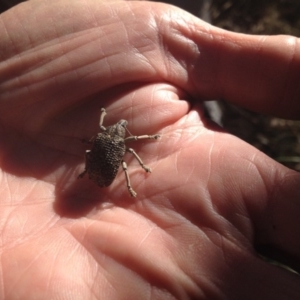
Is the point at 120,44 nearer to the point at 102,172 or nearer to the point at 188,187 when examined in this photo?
the point at 102,172

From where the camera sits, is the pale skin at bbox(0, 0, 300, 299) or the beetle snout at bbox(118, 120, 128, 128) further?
the beetle snout at bbox(118, 120, 128, 128)

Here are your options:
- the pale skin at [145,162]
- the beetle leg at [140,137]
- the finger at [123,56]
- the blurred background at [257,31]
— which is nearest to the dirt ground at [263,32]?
the blurred background at [257,31]

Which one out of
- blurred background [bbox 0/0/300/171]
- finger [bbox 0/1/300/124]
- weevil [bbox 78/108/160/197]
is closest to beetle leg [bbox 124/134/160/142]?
weevil [bbox 78/108/160/197]

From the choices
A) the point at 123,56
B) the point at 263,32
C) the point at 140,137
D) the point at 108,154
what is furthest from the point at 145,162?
the point at 263,32

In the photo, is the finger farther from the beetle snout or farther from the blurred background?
the blurred background

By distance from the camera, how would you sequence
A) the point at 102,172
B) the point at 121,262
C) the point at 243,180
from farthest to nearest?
1. the point at 102,172
2. the point at 243,180
3. the point at 121,262

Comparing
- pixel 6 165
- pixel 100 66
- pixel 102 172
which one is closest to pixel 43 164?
pixel 6 165

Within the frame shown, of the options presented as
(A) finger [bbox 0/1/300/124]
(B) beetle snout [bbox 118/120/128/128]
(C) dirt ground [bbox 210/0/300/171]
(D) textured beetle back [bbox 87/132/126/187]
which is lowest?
(C) dirt ground [bbox 210/0/300/171]
